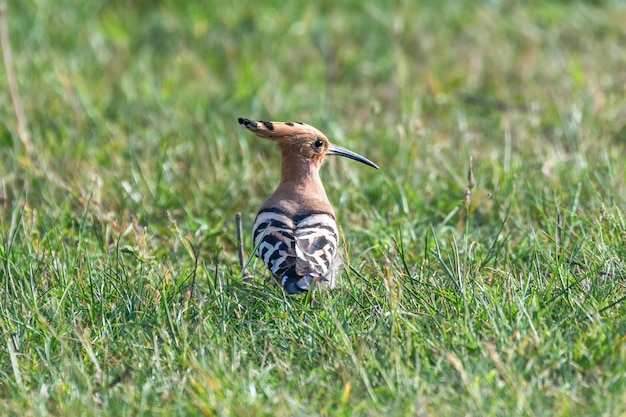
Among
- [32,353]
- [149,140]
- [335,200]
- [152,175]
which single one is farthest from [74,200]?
[32,353]

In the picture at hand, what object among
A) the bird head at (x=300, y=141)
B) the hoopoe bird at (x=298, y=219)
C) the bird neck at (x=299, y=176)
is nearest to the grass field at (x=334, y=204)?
the hoopoe bird at (x=298, y=219)

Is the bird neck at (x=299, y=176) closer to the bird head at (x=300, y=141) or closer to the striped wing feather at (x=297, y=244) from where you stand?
the bird head at (x=300, y=141)

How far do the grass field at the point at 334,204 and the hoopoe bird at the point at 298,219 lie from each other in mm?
119

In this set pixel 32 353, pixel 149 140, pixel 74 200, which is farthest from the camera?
pixel 149 140

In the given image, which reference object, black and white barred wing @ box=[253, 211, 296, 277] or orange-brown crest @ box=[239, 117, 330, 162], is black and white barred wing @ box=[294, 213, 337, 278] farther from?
orange-brown crest @ box=[239, 117, 330, 162]

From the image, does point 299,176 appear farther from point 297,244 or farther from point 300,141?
point 297,244

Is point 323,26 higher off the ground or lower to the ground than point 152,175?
higher

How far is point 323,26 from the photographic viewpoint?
23.5 ft

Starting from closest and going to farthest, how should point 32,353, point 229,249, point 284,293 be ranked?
1. point 32,353
2. point 284,293
3. point 229,249

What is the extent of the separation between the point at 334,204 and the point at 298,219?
87cm

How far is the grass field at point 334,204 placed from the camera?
9.73 ft

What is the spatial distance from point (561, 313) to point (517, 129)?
2713mm

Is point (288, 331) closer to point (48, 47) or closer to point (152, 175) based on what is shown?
point (152, 175)

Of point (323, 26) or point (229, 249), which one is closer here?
point (229, 249)
